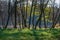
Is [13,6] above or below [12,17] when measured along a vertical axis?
above

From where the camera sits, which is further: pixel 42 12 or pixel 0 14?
pixel 0 14

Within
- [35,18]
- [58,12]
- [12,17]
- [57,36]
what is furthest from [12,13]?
[57,36]

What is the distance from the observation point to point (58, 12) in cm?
1769

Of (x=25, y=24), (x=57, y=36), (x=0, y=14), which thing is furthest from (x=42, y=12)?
(x=57, y=36)

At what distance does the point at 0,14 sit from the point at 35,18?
4296 millimetres

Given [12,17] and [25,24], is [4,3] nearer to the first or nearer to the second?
[12,17]

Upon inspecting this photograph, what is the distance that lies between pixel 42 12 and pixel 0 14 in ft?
17.0

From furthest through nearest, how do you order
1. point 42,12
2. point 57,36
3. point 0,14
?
point 0,14 < point 42,12 < point 57,36

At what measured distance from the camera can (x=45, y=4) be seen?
54.0 feet

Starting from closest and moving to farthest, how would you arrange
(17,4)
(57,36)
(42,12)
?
(57,36) < (17,4) < (42,12)

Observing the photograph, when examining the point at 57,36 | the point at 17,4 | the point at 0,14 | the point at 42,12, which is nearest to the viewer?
the point at 57,36

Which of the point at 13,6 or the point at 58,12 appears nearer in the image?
the point at 13,6

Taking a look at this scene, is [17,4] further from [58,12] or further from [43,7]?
[58,12]

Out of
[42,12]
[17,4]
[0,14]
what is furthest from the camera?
[0,14]
